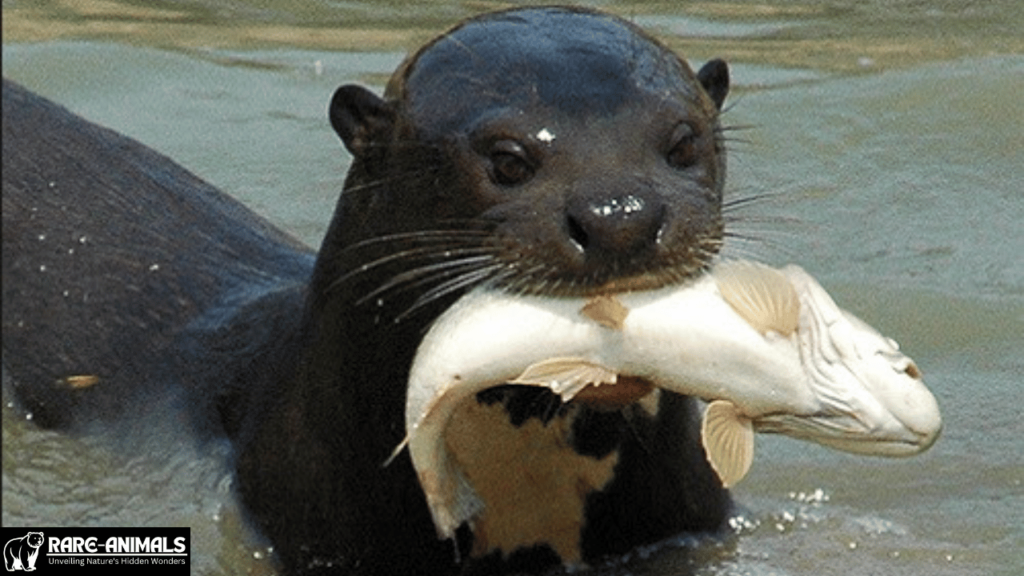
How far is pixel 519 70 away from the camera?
184 inches

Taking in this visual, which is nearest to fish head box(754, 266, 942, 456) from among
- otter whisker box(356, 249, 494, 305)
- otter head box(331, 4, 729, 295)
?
otter head box(331, 4, 729, 295)

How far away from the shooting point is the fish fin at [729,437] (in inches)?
167

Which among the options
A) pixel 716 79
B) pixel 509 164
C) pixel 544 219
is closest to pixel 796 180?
pixel 716 79

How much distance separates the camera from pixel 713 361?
4211 millimetres

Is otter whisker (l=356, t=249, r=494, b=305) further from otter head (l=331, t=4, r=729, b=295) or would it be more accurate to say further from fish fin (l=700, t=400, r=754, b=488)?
fish fin (l=700, t=400, r=754, b=488)

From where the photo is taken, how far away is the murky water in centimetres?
550

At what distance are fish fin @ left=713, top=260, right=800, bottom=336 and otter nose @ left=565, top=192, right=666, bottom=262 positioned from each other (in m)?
0.16

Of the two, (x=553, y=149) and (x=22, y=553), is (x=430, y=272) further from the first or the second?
(x=22, y=553)

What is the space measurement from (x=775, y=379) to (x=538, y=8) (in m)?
1.07

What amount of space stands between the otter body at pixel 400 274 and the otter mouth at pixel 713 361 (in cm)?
6

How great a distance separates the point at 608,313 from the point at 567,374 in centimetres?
13

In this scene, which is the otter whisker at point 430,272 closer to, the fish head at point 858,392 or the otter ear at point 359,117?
the otter ear at point 359,117

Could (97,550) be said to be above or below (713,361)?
below

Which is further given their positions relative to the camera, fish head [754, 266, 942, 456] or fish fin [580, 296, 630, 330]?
fish fin [580, 296, 630, 330]
